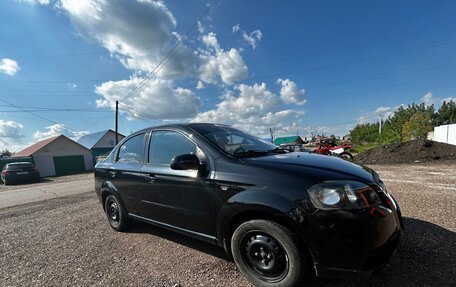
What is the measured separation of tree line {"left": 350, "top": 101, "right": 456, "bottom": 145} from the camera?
121 feet

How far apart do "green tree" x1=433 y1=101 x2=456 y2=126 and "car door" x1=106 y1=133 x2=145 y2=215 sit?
6654 cm

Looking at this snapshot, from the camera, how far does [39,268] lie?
3.13 meters

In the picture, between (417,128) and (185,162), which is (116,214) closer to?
(185,162)

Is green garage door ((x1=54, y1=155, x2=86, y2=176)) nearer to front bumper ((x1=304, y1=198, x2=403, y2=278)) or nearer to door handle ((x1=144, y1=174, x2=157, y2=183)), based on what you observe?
door handle ((x1=144, y1=174, x2=157, y2=183))

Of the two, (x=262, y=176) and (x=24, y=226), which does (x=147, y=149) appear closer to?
(x=262, y=176)

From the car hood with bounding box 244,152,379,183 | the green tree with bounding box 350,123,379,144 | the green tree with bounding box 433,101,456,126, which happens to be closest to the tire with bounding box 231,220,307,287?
the car hood with bounding box 244,152,379,183

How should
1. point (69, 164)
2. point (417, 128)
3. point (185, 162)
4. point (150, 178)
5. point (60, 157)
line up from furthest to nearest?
point (417, 128), point (69, 164), point (60, 157), point (150, 178), point (185, 162)

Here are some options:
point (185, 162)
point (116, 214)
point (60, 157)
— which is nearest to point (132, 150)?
point (116, 214)

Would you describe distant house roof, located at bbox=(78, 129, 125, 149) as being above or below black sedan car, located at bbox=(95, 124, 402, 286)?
above

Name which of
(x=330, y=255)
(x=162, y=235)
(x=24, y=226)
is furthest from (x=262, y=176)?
(x=24, y=226)

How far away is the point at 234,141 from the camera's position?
319 centimetres

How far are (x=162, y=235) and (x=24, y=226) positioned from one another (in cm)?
336

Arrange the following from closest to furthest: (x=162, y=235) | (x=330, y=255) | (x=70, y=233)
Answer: (x=330, y=255), (x=162, y=235), (x=70, y=233)

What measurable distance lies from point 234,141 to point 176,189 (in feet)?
3.03
